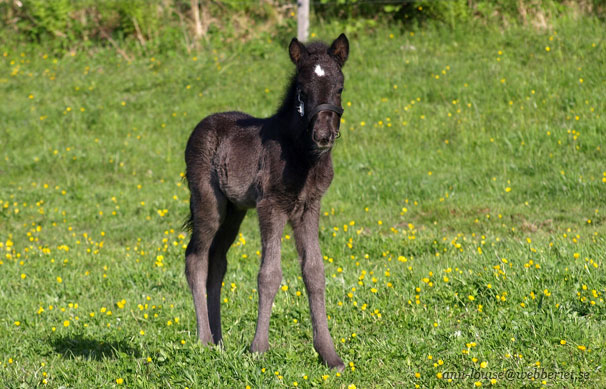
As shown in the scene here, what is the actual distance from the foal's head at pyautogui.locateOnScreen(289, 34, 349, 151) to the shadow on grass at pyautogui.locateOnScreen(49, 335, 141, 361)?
2.40 metres

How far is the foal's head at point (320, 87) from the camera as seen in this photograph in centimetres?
486

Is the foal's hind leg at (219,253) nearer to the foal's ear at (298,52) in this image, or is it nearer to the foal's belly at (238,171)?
the foal's belly at (238,171)

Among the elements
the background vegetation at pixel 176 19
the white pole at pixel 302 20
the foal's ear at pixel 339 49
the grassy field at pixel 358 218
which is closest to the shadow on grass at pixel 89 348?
the grassy field at pixel 358 218

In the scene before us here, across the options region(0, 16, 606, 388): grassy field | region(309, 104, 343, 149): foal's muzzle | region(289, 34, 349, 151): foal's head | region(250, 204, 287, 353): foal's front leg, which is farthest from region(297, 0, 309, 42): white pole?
region(309, 104, 343, 149): foal's muzzle

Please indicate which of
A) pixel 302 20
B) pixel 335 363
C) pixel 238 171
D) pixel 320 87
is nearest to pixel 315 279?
pixel 335 363

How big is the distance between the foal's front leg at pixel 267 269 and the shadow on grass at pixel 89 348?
109cm

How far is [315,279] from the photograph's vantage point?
5547 mm

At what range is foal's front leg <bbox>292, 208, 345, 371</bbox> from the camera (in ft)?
18.0

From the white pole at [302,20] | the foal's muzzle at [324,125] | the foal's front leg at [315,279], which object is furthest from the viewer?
the white pole at [302,20]

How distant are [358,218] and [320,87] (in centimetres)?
557

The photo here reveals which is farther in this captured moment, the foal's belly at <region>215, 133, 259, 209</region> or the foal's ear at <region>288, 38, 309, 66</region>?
the foal's belly at <region>215, 133, 259, 209</region>

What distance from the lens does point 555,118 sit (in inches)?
500

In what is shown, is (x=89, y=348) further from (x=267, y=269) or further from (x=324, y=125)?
(x=324, y=125)

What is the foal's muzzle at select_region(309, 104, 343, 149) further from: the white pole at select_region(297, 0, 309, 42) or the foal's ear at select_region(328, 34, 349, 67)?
the white pole at select_region(297, 0, 309, 42)
